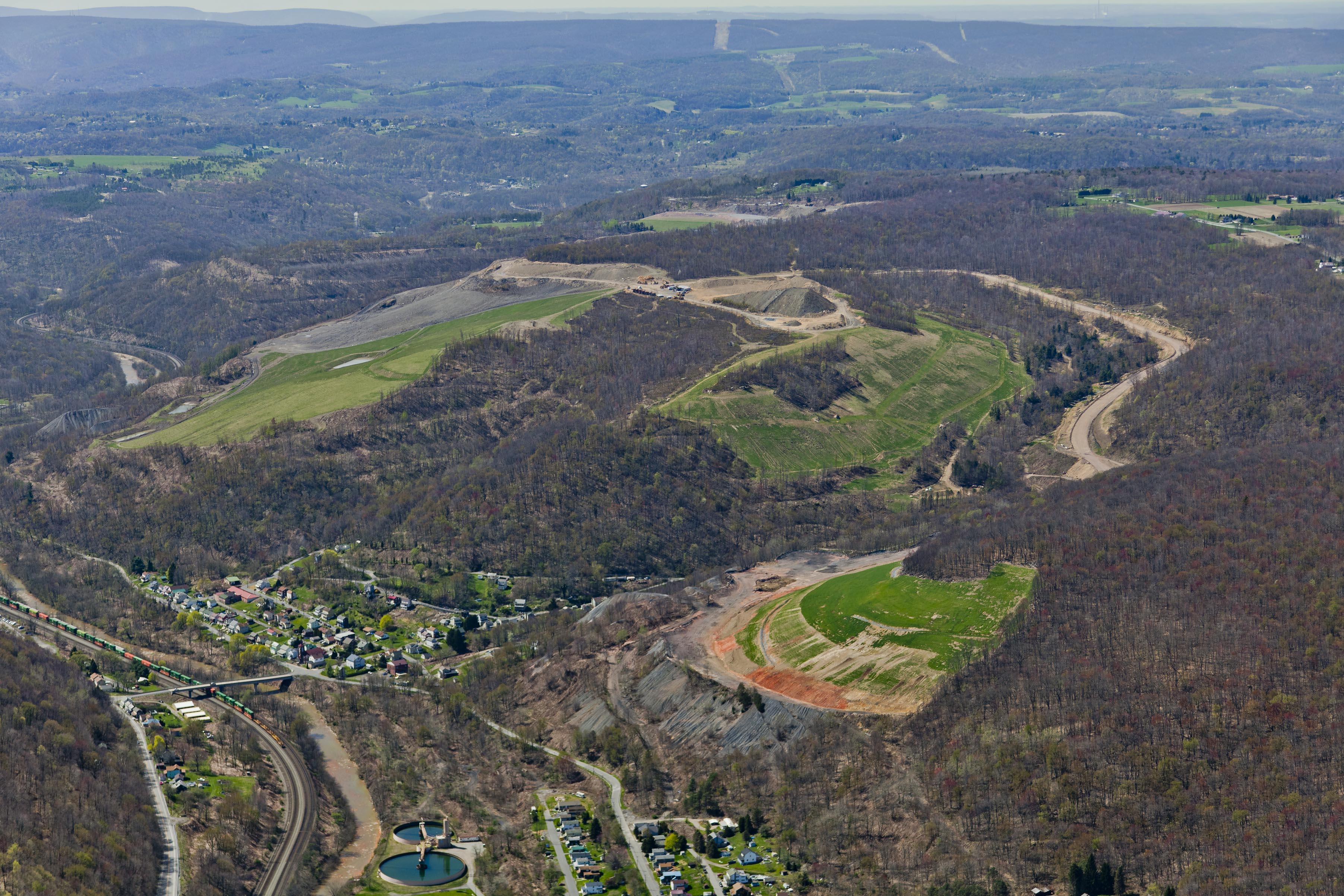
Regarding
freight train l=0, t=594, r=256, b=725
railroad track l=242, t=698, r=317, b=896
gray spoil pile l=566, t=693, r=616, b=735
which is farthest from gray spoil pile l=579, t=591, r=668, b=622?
freight train l=0, t=594, r=256, b=725

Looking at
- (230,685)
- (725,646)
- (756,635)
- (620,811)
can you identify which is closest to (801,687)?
(725,646)

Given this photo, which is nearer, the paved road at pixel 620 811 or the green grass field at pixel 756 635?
the paved road at pixel 620 811

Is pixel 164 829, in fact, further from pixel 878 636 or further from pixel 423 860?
pixel 878 636

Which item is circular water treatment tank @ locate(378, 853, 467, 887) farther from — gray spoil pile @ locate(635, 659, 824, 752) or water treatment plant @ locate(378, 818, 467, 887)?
gray spoil pile @ locate(635, 659, 824, 752)

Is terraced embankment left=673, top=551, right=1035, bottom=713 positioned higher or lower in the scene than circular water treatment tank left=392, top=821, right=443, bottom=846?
higher

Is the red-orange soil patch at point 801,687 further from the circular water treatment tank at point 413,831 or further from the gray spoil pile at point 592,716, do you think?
the circular water treatment tank at point 413,831

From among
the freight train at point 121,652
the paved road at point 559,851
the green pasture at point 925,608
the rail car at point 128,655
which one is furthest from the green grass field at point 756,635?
the freight train at point 121,652

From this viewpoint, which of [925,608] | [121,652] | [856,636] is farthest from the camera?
[121,652]
